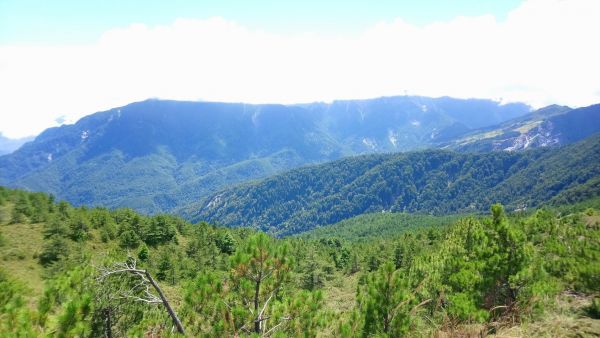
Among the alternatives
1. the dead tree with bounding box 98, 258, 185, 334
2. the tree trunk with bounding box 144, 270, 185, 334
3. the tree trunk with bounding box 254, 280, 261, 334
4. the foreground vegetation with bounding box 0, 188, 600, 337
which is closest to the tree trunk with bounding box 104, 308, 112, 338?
the foreground vegetation with bounding box 0, 188, 600, 337

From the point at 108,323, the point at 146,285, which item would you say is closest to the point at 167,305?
the point at 146,285

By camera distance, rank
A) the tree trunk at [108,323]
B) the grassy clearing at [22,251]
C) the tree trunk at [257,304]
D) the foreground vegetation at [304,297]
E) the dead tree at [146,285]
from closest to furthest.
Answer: the dead tree at [146,285] → the foreground vegetation at [304,297] → the tree trunk at [108,323] → the tree trunk at [257,304] → the grassy clearing at [22,251]

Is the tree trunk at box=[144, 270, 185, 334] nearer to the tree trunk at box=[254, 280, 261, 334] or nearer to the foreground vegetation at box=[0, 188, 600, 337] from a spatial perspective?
A: the foreground vegetation at box=[0, 188, 600, 337]

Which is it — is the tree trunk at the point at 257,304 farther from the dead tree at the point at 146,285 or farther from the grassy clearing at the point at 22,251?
the grassy clearing at the point at 22,251

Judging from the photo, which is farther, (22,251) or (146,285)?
(22,251)

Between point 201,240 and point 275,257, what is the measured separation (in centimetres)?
6676

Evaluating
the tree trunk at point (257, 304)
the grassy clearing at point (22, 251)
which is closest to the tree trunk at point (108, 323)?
the tree trunk at point (257, 304)

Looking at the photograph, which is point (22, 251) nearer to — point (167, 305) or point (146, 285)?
point (146, 285)

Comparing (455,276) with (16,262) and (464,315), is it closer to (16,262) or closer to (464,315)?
(464,315)

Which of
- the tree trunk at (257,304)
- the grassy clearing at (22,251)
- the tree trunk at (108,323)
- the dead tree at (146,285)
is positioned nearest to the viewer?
the dead tree at (146,285)

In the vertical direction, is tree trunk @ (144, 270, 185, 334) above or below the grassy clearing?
above

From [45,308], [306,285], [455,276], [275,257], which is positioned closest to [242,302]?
[275,257]

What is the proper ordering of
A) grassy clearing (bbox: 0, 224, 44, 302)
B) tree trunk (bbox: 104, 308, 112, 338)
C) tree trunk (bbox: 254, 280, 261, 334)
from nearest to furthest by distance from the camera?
tree trunk (bbox: 104, 308, 112, 338) < tree trunk (bbox: 254, 280, 261, 334) < grassy clearing (bbox: 0, 224, 44, 302)

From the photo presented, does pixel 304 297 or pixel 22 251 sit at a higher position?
pixel 304 297
